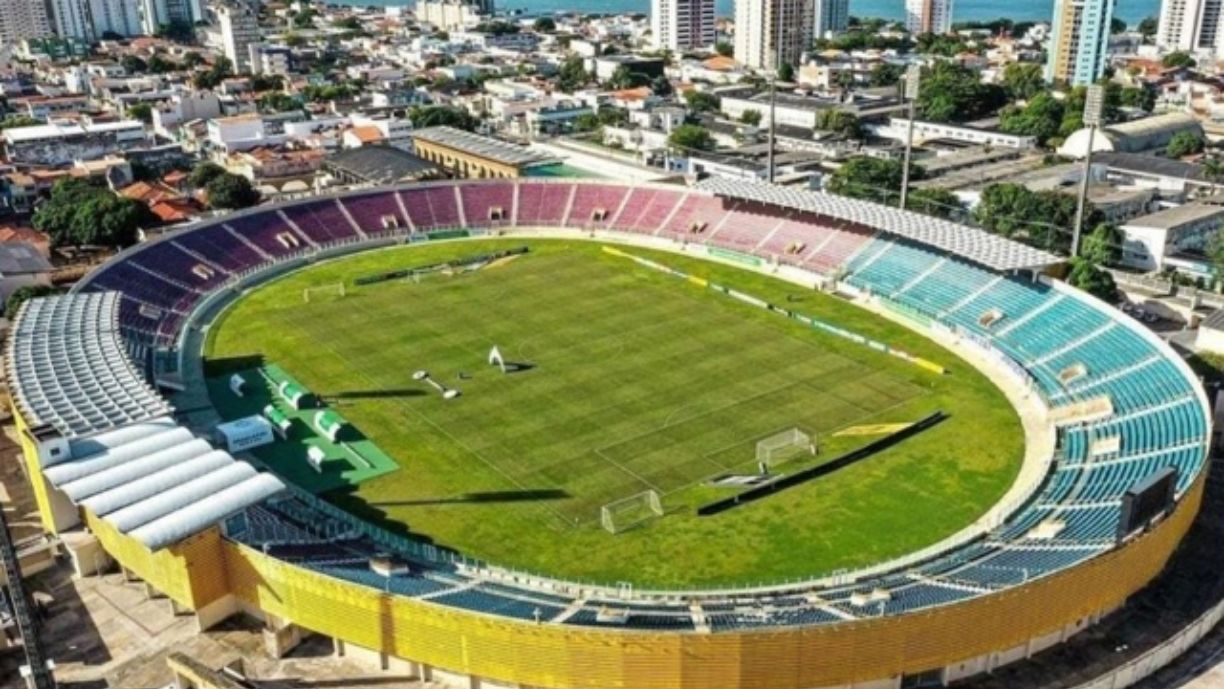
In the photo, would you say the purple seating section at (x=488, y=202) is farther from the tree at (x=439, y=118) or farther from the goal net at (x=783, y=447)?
the goal net at (x=783, y=447)

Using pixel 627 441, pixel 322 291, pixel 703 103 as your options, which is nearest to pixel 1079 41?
pixel 703 103

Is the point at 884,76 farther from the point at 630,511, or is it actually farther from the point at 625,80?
the point at 630,511

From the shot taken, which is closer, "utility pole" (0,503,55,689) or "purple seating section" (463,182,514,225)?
"utility pole" (0,503,55,689)

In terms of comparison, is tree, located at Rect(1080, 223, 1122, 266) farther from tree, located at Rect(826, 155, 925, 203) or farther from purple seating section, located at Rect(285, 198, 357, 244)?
purple seating section, located at Rect(285, 198, 357, 244)

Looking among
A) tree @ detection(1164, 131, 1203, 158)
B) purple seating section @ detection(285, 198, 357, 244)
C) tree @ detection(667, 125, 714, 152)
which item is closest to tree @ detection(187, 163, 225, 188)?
purple seating section @ detection(285, 198, 357, 244)

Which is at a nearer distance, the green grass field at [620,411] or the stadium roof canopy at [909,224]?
the green grass field at [620,411]

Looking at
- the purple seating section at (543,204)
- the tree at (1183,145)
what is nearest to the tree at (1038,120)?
the tree at (1183,145)
